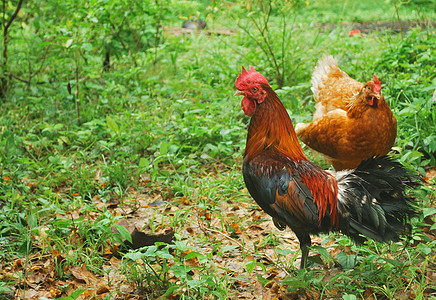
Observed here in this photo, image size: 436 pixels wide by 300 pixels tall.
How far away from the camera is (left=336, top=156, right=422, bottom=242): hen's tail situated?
7.77ft

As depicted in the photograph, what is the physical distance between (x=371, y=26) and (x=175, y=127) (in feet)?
30.0

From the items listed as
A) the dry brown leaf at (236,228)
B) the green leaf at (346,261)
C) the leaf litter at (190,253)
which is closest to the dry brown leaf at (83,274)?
the leaf litter at (190,253)

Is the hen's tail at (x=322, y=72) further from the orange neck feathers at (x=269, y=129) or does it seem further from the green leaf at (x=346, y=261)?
the green leaf at (x=346, y=261)

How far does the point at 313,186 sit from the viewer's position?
8.18ft

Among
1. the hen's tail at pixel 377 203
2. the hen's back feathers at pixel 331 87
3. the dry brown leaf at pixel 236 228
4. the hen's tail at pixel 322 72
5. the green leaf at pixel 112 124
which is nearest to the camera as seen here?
the hen's tail at pixel 377 203

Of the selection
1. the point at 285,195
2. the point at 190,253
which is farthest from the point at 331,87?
the point at 190,253

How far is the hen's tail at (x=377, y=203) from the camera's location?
7.77 ft

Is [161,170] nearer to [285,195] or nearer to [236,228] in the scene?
[236,228]

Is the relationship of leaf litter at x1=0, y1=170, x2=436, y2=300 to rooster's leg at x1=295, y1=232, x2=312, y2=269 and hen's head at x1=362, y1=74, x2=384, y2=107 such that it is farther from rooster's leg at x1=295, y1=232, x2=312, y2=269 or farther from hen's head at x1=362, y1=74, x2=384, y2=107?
hen's head at x1=362, y1=74, x2=384, y2=107

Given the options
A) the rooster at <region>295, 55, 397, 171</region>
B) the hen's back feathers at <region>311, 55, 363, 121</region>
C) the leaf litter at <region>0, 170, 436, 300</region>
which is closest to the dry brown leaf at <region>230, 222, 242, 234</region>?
the leaf litter at <region>0, 170, 436, 300</region>

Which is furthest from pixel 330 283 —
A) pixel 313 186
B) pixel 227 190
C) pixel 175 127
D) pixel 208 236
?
pixel 175 127

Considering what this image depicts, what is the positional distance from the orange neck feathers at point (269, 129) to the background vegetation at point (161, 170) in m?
0.71

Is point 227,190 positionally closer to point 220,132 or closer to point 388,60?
point 220,132

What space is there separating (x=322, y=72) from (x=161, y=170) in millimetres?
2162
